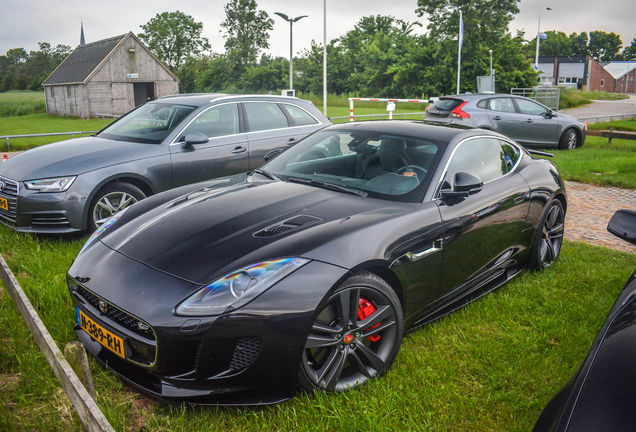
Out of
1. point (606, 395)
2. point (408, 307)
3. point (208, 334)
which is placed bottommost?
point (408, 307)

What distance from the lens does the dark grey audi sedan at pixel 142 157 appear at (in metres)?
5.11

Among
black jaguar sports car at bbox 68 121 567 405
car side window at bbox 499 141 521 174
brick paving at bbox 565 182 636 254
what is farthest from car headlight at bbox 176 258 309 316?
brick paving at bbox 565 182 636 254

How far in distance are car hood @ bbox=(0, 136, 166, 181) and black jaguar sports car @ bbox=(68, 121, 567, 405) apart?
6.17 feet

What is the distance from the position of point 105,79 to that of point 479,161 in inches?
1410

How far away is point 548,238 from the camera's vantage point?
484 centimetres

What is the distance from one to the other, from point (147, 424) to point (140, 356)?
A: 36cm

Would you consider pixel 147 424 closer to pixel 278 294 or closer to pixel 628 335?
pixel 278 294

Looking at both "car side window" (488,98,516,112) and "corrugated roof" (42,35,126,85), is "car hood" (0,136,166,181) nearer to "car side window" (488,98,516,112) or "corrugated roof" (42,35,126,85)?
"car side window" (488,98,516,112)

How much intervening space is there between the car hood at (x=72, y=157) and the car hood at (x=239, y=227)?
2.12m

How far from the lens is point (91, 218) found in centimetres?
521

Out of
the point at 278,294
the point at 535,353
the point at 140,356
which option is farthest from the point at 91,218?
the point at 535,353

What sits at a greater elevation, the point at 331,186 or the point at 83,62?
the point at 83,62

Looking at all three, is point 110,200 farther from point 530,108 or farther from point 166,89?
point 166,89

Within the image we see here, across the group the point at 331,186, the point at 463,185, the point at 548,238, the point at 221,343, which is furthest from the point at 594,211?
the point at 221,343
